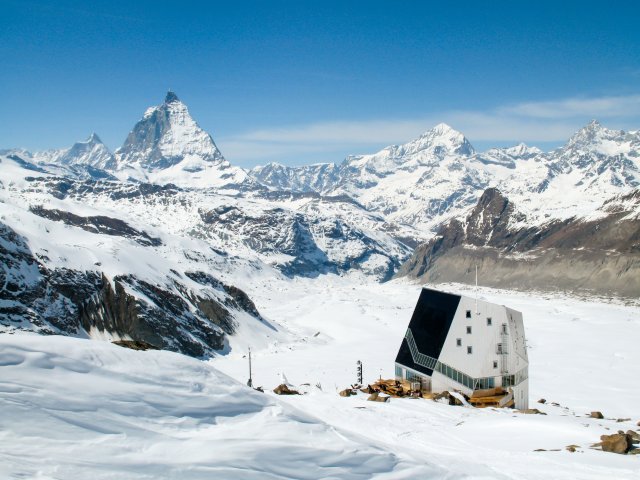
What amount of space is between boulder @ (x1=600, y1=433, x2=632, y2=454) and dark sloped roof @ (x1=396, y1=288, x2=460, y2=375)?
2180 centimetres

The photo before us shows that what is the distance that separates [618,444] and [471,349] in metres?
21.7

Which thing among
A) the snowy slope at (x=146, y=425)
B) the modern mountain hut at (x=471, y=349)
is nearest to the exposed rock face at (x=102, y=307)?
the modern mountain hut at (x=471, y=349)

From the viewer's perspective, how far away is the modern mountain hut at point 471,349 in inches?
1658

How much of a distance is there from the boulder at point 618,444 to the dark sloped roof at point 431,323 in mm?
21802

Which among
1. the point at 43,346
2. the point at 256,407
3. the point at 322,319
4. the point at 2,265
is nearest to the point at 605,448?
the point at 256,407

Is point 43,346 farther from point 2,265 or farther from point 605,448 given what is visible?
point 2,265

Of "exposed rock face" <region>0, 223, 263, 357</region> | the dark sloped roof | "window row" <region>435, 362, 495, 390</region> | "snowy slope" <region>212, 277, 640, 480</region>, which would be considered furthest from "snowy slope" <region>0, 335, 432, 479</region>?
"exposed rock face" <region>0, 223, 263, 357</region>

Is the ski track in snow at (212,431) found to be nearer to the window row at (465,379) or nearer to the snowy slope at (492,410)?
the snowy slope at (492,410)

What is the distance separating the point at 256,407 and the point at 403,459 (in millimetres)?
4638

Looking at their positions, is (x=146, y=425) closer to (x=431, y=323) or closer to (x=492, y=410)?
(x=492, y=410)

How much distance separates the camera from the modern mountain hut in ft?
138

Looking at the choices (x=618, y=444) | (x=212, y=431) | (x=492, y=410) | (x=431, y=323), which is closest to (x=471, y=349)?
(x=431, y=323)

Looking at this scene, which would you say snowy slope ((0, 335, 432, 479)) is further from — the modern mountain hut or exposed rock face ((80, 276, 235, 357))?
exposed rock face ((80, 276, 235, 357))

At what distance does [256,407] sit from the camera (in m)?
18.0
